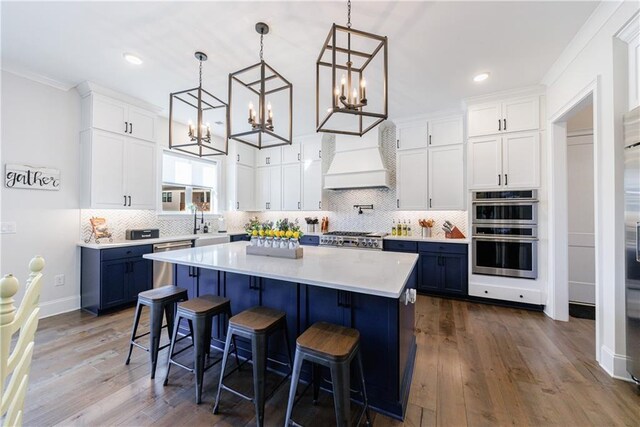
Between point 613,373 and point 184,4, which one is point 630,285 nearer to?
point 613,373

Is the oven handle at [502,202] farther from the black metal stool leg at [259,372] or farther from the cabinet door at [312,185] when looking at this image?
the black metal stool leg at [259,372]

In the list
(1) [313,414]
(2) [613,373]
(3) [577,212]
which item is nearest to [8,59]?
(1) [313,414]

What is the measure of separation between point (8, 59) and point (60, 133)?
85 centimetres

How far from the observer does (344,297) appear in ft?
6.24

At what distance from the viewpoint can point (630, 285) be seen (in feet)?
6.51

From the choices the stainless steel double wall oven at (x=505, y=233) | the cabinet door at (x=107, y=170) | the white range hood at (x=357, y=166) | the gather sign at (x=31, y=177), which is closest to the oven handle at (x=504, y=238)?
the stainless steel double wall oven at (x=505, y=233)

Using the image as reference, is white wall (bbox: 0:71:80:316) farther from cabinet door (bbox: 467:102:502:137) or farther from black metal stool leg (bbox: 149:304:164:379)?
cabinet door (bbox: 467:102:502:137)

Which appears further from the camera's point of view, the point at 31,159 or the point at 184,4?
the point at 31,159

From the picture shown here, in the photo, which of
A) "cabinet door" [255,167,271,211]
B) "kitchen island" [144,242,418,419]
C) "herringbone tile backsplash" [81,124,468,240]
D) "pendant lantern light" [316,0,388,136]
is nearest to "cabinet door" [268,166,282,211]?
"cabinet door" [255,167,271,211]

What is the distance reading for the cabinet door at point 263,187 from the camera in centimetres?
611

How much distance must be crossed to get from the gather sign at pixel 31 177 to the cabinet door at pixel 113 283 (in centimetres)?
121

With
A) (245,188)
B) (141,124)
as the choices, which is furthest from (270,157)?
(141,124)

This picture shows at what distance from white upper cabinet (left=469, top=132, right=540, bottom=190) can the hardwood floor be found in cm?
191

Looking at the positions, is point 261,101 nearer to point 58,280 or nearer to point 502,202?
point 502,202
